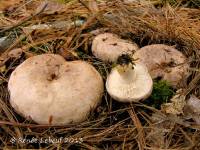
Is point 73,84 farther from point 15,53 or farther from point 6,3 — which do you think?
point 6,3

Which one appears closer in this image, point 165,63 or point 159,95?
point 159,95

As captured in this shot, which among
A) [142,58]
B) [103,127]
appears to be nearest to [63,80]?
[103,127]

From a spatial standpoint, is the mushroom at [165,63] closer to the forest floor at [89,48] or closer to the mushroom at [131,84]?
the forest floor at [89,48]

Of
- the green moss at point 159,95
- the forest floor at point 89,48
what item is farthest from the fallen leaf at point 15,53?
the green moss at point 159,95

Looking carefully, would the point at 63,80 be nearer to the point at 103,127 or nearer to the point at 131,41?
the point at 103,127

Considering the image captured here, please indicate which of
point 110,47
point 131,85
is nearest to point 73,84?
point 131,85

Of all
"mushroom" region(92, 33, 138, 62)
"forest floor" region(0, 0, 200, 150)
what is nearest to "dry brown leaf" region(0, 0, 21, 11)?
"forest floor" region(0, 0, 200, 150)
